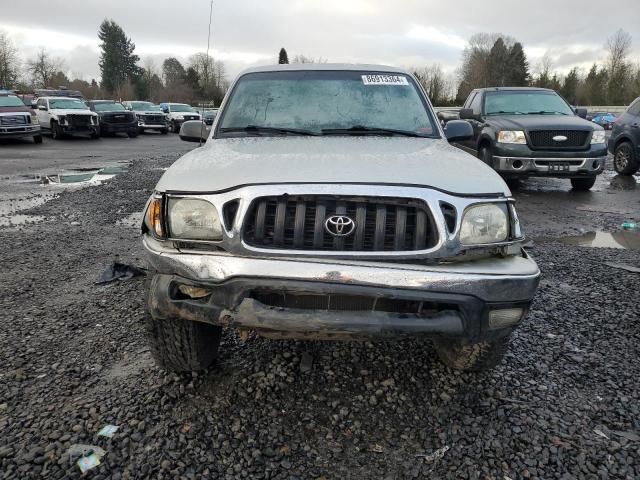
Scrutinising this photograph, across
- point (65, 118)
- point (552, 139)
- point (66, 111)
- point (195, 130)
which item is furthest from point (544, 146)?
point (66, 111)

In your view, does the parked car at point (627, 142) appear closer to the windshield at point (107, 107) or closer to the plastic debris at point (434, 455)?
the plastic debris at point (434, 455)

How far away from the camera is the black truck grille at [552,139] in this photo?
27.3 feet

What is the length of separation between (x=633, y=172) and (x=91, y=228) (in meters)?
11.4

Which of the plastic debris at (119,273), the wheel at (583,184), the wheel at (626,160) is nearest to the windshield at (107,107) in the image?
the wheel at (583,184)

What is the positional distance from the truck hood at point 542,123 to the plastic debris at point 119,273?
6724mm

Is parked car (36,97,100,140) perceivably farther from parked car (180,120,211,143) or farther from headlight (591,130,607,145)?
headlight (591,130,607,145)

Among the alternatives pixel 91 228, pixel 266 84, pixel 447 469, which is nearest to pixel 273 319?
pixel 447 469

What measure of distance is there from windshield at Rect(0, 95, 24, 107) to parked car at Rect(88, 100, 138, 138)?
4502 mm

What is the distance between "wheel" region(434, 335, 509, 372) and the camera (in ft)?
8.47

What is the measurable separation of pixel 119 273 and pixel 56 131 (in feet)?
62.9

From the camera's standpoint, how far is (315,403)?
2512 mm

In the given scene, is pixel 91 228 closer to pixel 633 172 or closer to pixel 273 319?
pixel 273 319

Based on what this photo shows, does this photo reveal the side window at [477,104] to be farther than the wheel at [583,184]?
Yes

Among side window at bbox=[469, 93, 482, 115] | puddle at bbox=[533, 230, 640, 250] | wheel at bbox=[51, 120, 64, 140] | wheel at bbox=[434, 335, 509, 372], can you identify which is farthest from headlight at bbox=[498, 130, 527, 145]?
wheel at bbox=[51, 120, 64, 140]
